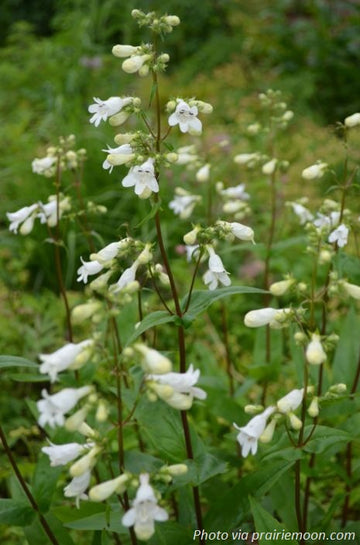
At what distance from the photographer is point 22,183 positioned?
6.23 m

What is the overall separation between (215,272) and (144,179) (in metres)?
0.47

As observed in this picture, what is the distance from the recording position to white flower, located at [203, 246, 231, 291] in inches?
89.9

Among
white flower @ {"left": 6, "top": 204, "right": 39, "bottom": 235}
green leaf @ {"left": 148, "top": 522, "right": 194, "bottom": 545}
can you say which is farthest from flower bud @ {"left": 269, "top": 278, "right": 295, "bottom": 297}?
white flower @ {"left": 6, "top": 204, "right": 39, "bottom": 235}

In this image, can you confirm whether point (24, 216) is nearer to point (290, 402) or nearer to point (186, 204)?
point (186, 204)

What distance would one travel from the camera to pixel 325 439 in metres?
2.30

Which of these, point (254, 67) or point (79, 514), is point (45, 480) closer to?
point (79, 514)

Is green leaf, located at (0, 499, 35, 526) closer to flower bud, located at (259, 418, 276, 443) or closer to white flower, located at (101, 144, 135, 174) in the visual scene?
flower bud, located at (259, 418, 276, 443)

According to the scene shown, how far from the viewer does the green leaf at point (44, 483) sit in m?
2.45

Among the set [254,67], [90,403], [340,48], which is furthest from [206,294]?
[254,67]

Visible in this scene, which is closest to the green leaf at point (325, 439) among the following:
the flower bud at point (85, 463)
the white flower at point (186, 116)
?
the flower bud at point (85, 463)

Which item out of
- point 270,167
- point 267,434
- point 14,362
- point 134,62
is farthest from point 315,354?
point 270,167

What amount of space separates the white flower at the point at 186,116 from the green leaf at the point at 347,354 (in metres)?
1.55

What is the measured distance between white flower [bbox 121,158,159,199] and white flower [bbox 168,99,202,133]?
200mm

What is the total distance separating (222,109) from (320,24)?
181 centimetres
